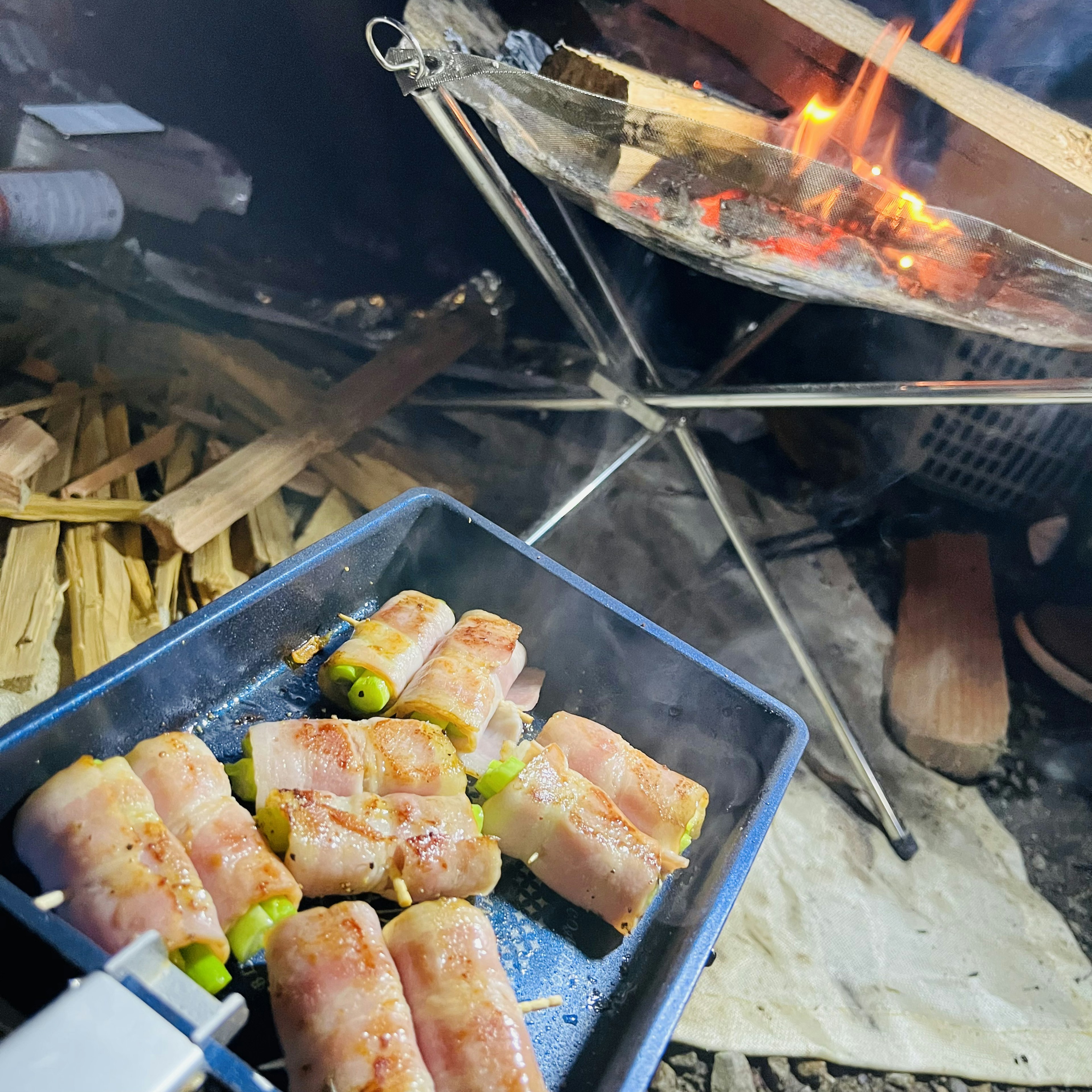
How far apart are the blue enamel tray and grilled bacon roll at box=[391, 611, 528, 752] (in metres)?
0.20

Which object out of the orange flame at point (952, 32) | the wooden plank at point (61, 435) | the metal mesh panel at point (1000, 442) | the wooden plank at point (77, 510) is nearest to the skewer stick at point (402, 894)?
the wooden plank at point (77, 510)

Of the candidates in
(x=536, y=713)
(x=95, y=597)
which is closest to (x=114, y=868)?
(x=536, y=713)

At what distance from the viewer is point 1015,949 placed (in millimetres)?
2846

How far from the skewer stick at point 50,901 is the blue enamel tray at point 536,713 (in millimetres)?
23

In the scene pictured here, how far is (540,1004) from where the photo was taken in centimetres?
148

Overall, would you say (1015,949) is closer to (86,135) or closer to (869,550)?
(869,550)

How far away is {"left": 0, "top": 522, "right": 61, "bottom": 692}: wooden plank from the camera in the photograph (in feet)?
7.88

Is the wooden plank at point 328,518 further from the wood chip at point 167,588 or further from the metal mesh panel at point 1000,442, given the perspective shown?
the metal mesh panel at point 1000,442

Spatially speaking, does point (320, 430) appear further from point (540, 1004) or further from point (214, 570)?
point (540, 1004)


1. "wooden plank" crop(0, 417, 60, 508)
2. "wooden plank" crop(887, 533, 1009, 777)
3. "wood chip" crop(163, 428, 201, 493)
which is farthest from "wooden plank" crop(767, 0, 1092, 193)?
"wooden plank" crop(0, 417, 60, 508)

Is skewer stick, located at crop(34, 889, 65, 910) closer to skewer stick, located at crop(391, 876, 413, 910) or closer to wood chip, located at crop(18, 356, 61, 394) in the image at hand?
skewer stick, located at crop(391, 876, 413, 910)

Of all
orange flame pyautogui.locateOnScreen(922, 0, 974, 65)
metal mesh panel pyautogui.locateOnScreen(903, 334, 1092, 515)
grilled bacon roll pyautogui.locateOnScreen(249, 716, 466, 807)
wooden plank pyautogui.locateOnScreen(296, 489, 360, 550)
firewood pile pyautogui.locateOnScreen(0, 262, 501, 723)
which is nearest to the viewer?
grilled bacon roll pyautogui.locateOnScreen(249, 716, 466, 807)

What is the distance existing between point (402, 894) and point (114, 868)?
20.4 inches

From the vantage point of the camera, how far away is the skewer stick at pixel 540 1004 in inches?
57.6
